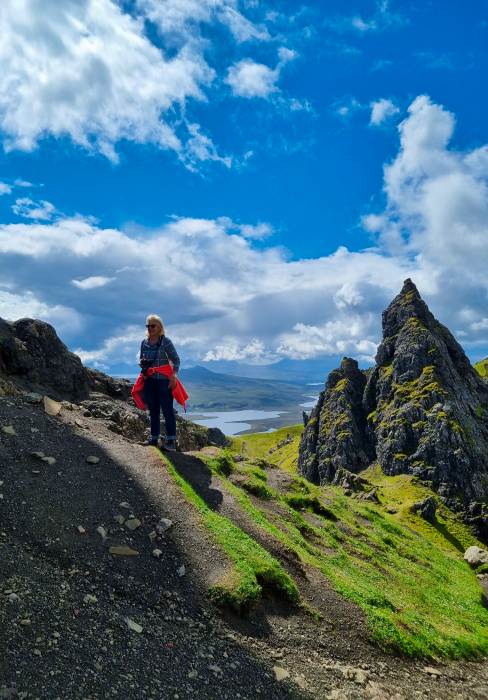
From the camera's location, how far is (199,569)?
14594 mm

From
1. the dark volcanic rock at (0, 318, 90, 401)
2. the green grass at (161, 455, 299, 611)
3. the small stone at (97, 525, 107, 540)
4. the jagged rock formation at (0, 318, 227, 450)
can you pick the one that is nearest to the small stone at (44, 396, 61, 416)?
the jagged rock formation at (0, 318, 227, 450)

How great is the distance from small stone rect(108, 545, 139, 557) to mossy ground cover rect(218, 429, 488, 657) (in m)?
6.97

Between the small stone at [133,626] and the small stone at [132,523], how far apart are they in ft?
A: 13.5

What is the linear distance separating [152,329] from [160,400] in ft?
12.6

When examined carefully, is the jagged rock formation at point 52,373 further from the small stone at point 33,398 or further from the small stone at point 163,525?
the small stone at point 163,525

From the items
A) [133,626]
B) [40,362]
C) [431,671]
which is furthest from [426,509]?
[133,626]

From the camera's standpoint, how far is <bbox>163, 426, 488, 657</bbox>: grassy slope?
17953 millimetres

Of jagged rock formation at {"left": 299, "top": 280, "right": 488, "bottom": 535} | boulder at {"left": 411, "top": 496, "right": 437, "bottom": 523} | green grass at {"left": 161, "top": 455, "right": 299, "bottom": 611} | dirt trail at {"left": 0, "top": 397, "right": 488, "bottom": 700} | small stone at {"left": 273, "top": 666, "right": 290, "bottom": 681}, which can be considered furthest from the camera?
jagged rock formation at {"left": 299, "top": 280, "right": 488, "bottom": 535}

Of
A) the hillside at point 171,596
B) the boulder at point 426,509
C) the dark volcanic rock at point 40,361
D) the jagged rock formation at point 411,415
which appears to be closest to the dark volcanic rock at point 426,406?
the jagged rock formation at point 411,415

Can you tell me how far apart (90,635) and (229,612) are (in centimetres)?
466

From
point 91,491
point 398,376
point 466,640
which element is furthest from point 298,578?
point 398,376

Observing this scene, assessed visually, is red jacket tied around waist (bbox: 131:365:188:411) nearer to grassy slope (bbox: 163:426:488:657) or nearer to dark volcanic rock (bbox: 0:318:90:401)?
grassy slope (bbox: 163:426:488:657)

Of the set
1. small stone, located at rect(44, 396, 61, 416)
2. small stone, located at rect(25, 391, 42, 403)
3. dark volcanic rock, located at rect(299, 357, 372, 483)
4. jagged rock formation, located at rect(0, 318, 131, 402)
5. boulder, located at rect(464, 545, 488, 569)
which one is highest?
jagged rock formation, located at rect(0, 318, 131, 402)

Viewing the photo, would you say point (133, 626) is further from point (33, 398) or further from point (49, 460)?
point (33, 398)
